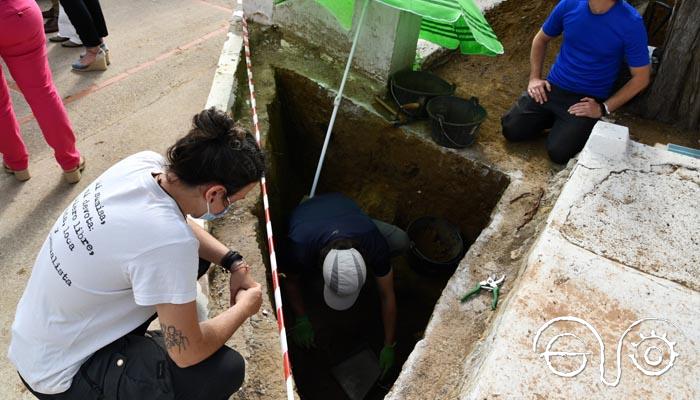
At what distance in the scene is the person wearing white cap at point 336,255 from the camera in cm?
338

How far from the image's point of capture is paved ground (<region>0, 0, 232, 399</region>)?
368 centimetres

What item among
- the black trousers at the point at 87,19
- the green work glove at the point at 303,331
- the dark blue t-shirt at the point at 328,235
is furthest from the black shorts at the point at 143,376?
the black trousers at the point at 87,19

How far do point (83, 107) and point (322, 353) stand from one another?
11.3 ft

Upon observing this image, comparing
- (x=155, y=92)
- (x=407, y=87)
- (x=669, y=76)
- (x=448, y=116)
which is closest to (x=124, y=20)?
(x=155, y=92)

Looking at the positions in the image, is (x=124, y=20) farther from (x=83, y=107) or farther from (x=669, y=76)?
(x=669, y=76)

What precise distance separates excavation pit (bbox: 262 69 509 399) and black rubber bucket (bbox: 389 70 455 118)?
0.68 ft

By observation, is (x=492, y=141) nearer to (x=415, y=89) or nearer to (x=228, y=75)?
(x=415, y=89)

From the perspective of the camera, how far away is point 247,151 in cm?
200

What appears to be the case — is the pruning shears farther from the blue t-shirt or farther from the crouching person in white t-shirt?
the blue t-shirt

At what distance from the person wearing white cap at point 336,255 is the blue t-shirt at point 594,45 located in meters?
2.12

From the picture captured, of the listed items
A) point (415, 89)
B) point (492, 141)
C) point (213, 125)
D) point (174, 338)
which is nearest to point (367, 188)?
point (415, 89)

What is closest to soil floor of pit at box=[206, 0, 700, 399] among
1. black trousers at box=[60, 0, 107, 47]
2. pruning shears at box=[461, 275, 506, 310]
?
pruning shears at box=[461, 275, 506, 310]

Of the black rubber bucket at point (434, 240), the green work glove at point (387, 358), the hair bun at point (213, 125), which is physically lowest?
the green work glove at point (387, 358)

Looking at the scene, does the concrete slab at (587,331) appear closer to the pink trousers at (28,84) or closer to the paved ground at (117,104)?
the paved ground at (117,104)
